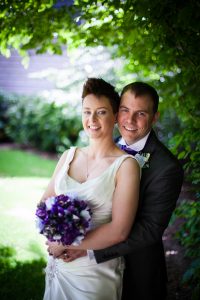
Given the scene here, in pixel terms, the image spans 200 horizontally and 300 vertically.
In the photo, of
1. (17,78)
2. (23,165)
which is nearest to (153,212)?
(23,165)

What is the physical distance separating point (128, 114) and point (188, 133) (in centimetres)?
91

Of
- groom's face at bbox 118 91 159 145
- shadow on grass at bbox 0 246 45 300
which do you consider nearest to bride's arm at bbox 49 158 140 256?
groom's face at bbox 118 91 159 145

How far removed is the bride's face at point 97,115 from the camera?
275cm

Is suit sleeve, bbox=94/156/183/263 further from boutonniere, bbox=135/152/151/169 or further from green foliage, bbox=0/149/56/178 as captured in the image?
green foliage, bbox=0/149/56/178

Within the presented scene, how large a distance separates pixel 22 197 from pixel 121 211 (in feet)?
18.5

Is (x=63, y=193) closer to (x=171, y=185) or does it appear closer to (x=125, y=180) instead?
(x=125, y=180)

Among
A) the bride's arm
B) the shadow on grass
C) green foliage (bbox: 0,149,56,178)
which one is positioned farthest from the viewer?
green foliage (bbox: 0,149,56,178)

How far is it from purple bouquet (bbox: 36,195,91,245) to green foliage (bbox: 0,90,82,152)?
347 inches

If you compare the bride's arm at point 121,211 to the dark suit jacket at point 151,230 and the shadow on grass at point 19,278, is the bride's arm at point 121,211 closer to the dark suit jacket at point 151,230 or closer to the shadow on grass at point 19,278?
the dark suit jacket at point 151,230

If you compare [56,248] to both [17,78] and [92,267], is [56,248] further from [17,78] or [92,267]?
[17,78]

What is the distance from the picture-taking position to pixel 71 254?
2.67 m

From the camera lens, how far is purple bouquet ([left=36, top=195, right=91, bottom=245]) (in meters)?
2.32

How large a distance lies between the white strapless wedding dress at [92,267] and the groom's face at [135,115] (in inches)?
18.4

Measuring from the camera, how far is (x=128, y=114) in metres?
2.98
